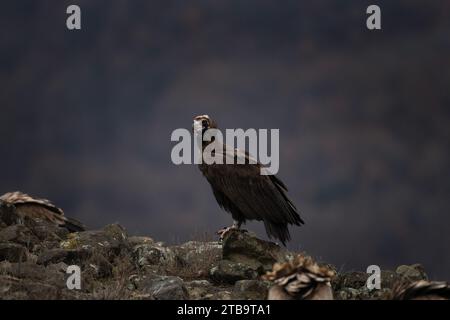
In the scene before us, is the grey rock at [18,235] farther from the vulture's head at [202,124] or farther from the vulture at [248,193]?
the vulture's head at [202,124]

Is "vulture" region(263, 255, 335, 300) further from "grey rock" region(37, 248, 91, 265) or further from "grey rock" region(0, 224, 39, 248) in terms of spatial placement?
"grey rock" region(0, 224, 39, 248)

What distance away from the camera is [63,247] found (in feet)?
43.7

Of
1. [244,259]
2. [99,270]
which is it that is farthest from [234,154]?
[99,270]

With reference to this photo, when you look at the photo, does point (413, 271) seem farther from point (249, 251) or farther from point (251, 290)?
point (251, 290)

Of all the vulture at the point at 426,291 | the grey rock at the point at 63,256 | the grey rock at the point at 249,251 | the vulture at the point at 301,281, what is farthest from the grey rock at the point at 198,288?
the vulture at the point at 426,291

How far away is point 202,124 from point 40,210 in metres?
4.75

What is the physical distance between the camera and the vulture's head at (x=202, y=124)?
13.4m

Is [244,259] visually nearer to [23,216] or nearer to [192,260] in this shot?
[192,260]

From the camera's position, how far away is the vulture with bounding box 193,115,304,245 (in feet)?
42.7

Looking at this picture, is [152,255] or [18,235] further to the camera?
[152,255]

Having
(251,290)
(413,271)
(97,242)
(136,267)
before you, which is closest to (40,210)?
(97,242)

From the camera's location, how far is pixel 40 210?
52.0ft

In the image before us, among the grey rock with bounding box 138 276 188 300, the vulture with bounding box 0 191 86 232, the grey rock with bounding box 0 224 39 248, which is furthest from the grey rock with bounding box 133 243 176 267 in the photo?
the vulture with bounding box 0 191 86 232

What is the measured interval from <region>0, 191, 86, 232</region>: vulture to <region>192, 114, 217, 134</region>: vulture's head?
4302 mm
